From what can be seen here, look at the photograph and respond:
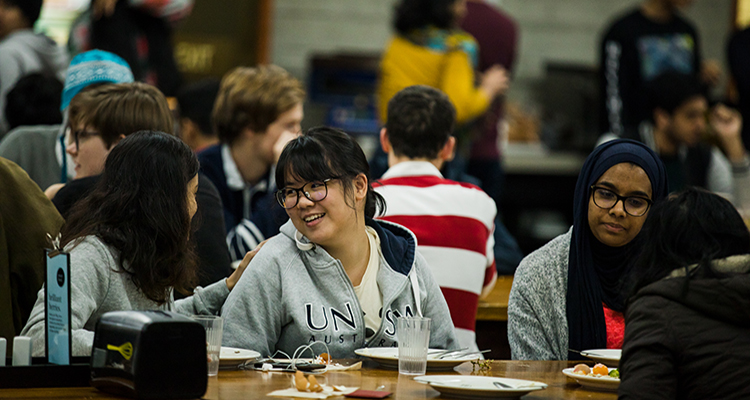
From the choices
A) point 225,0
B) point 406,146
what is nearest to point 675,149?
point 406,146

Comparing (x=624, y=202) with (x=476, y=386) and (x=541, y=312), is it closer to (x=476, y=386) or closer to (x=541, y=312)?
(x=541, y=312)

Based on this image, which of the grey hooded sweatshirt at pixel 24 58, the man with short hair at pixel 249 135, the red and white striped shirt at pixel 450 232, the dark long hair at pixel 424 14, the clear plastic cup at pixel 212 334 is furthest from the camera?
the dark long hair at pixel 424 14

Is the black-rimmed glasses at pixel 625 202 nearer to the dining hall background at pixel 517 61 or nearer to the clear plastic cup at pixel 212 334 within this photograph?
the clear plastic cup at pixel 212 334

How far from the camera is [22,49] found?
4344mm

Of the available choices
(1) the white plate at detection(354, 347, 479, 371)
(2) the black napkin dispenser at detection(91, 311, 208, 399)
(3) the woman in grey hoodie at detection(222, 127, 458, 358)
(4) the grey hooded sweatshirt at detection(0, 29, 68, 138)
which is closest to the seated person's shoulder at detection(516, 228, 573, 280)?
(3) the woman in grey hoodie at detection(222, 127, 458, 358)

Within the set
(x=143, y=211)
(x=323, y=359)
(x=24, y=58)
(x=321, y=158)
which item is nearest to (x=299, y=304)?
(x=323, y=359)

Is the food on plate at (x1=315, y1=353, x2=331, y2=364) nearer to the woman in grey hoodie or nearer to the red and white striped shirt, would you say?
the woman in grey hoodie

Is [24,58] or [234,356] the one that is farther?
[24,58]

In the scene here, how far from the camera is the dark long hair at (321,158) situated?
234 cm

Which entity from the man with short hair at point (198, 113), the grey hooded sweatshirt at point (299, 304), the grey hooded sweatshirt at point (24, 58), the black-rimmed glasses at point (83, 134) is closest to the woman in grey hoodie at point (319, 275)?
the grey hooded sweatshirt at point (299, 304)

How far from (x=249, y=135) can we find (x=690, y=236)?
92.3 inches

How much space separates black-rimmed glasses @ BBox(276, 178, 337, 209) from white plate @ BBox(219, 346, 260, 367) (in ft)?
1.36

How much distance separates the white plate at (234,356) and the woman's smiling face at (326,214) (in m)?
0.38

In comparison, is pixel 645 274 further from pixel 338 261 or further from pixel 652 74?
pixel 652 74
